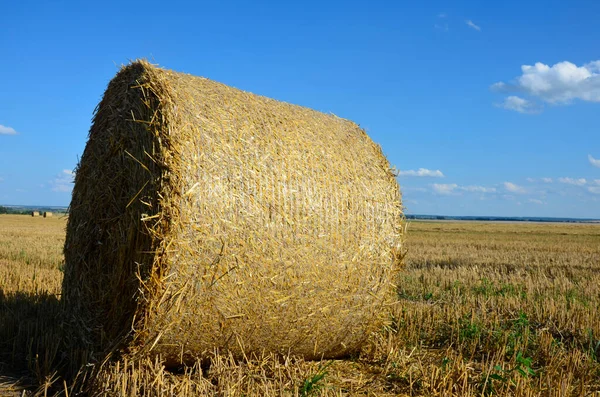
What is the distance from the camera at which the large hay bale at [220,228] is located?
466 cm

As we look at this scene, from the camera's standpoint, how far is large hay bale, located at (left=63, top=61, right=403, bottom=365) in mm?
4660

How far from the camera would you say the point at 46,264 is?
470 inches

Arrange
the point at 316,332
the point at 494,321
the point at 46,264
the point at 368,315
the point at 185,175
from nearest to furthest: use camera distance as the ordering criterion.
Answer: the point at 185,175 → the point at 316,332 → the point at 368,315 → the point at 494,321 → the point at 46,264

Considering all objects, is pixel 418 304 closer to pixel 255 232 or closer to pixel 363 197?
pixel 363 197

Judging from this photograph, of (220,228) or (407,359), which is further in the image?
(407,359)

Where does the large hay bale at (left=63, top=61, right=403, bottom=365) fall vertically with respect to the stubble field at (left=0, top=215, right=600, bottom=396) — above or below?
above

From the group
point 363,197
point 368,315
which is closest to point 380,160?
point 363,197

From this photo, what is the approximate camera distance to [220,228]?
4.74m

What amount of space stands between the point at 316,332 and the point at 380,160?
6.59ft

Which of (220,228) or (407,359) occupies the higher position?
(220,228)

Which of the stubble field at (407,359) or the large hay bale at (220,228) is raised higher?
the large hay bale at (220,228)

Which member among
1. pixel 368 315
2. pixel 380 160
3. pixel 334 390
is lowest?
pixel 334 390

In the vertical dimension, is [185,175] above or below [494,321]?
above

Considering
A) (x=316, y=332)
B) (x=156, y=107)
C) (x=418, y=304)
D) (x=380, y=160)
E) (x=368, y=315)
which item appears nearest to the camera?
(x=156, y=107)
